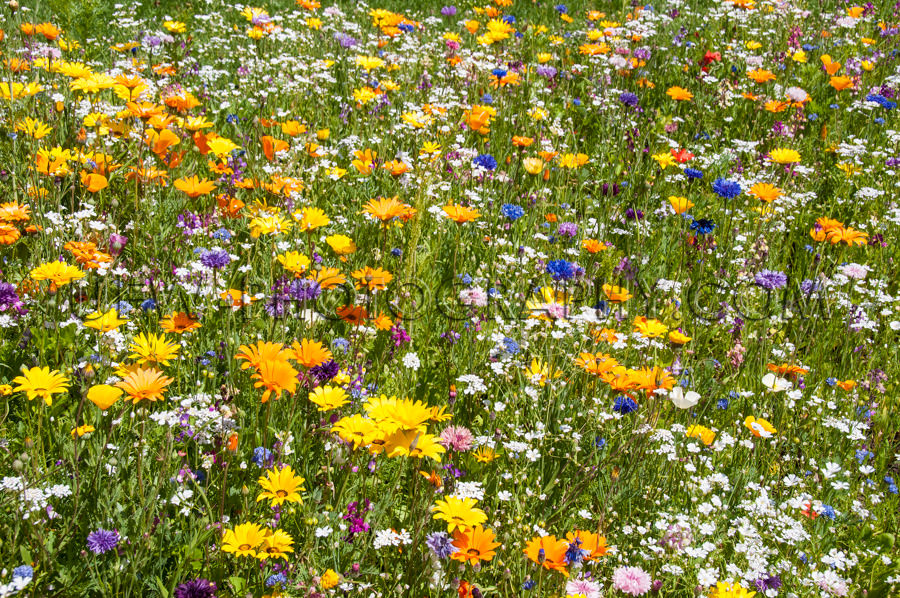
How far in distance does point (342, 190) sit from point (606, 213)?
143cm

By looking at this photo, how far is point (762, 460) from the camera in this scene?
2783mm

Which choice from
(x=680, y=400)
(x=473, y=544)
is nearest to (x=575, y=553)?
(x=473, y=544)

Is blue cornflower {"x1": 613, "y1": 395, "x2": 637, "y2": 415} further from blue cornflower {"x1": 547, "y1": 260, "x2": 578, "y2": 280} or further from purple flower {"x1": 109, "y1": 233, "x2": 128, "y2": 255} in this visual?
purple flower {"x1": 109, "y1": 233, "x2": 128, "y2": 255}

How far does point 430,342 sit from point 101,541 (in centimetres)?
164

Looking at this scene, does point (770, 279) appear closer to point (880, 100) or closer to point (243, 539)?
point (243, 539)

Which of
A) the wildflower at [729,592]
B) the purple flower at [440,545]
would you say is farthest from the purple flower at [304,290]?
the wildflower at [729,592]

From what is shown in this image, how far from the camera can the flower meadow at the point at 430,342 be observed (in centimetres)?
196

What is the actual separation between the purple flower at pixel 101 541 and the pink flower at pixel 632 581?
125cm

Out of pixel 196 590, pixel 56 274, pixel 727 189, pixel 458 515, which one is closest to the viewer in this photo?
pixel 196 590

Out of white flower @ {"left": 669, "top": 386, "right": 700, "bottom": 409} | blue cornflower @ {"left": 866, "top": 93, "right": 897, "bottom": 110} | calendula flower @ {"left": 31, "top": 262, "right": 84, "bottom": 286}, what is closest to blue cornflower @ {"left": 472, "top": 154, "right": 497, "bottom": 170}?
white flower @ {"left": 669, "top": 386, "right": 700, "bottom": 409}

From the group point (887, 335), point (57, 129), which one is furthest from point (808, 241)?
point (57, 129)

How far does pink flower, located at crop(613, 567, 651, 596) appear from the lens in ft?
6.24

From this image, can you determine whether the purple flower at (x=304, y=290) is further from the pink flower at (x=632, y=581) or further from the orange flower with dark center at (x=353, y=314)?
the pink flower at (x=632, y=581)

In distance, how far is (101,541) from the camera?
1.79 metres
